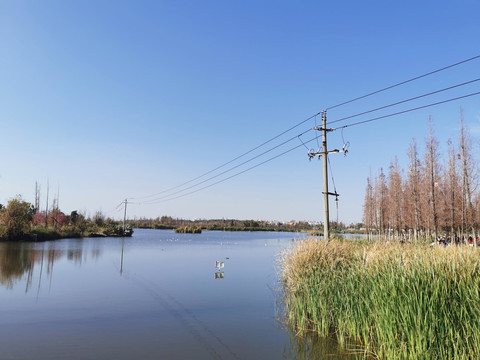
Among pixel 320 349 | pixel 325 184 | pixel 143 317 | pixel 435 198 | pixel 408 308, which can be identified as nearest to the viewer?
pixel 408 308

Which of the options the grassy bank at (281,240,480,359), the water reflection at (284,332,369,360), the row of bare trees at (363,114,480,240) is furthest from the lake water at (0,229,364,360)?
the row of bare trees at (363,114,480,240)

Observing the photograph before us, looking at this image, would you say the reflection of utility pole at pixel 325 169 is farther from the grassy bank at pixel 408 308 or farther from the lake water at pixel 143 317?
the grassy bank at pixel 408 308

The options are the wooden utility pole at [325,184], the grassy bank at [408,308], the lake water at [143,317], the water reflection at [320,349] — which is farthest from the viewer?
the wooden utility pole at [325,184]

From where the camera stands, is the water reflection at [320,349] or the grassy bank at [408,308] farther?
the water reflection at [320,349]

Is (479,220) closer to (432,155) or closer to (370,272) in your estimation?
(432,155)

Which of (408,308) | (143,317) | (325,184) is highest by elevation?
(325,184)

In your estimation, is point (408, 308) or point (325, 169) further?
point (325, 169)

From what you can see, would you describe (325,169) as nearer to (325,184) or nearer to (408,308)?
(325,184)

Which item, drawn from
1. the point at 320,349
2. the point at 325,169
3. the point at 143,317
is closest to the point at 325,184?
the point at 325,169

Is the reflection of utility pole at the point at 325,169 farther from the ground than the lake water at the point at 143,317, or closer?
farther from the ground

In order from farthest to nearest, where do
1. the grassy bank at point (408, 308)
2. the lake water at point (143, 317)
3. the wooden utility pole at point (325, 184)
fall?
the wooden utility pole at point (325, 184), the lake water at point (143, 317), the grassy bank at point (408, 308)

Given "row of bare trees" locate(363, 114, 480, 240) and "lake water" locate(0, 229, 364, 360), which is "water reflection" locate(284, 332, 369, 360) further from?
"row of bare trees" locate(363, 114, 480, 240)

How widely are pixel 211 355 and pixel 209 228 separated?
428 feet

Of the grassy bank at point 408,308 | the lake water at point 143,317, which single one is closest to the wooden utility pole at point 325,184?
the lake water at point 143,317
